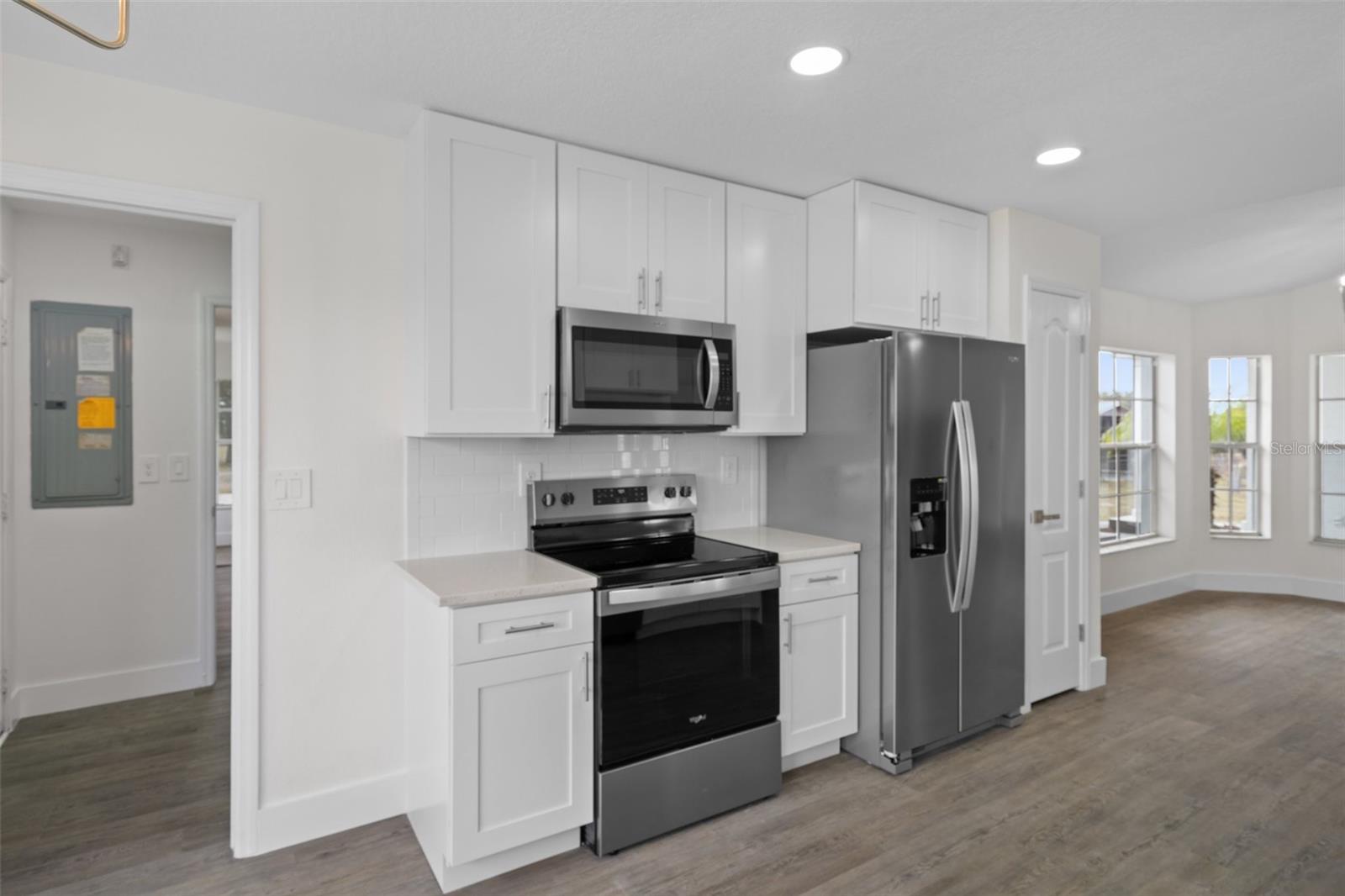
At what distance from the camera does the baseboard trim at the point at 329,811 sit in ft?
8.01

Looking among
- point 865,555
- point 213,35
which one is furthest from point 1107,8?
point 213,35

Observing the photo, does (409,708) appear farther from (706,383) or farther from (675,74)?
(675,74)

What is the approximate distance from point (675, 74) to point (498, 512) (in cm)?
168

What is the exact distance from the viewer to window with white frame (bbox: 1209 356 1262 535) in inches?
246

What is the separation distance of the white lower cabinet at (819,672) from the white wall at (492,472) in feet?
2.49

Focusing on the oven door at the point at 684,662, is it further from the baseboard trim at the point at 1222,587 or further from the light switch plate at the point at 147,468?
the baseboard trim at the point at 1222,587

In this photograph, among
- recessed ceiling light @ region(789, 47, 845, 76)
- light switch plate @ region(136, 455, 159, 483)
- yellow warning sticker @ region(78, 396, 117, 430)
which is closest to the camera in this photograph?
recessed ceiling light @ region(789, 47, 845, 76)

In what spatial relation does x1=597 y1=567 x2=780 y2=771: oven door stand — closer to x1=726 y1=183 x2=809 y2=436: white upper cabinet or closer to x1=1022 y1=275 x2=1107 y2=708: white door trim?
x1=726 y1=183 x2=809 y2=436: white upper cabinet

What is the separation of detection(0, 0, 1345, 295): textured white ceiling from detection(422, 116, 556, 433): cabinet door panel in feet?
0.45

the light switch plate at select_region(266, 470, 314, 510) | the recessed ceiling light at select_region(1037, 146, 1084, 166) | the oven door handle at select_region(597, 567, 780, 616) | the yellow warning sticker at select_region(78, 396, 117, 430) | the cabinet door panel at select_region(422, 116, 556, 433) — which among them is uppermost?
the recessed ceiling light at select_region(1037, 146, 1084, 166)

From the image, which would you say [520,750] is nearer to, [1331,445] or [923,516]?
[923,516]

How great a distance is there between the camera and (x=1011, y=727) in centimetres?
343

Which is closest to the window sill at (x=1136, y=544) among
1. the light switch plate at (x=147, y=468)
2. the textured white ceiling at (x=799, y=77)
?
the textured white ceiling at (x=799, y=77)

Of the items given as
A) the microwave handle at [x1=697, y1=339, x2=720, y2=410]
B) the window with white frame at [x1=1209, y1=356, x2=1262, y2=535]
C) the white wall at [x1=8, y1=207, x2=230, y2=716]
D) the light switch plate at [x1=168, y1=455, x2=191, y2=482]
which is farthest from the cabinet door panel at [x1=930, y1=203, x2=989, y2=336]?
the window with white frame at [x1=1209, y1=356, x2=1262, y2=535]
